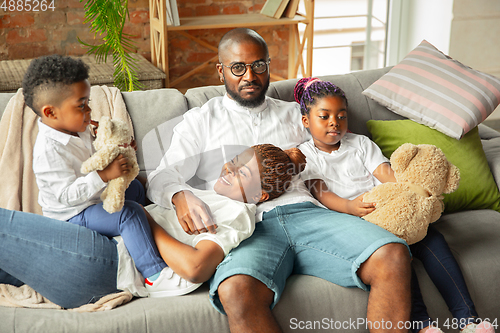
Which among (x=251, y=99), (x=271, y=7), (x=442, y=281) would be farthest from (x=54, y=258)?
(x=271, y=7)

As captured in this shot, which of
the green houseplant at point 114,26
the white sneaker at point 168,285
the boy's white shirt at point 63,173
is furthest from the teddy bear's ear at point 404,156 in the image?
the green houseplant at point 114,26

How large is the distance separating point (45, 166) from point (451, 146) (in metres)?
1.46

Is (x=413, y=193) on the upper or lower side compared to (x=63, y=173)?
lower

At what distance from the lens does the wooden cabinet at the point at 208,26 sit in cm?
303

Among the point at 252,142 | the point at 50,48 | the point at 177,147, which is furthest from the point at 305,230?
the point at 50,48

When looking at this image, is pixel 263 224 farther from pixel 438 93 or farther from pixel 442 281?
pixel 438 93

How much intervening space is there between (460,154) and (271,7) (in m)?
1.98

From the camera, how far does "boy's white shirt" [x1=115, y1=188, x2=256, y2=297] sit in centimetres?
126

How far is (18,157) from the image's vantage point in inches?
58.1

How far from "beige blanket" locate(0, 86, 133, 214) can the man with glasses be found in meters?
0.39

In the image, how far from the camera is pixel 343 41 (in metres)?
3.92

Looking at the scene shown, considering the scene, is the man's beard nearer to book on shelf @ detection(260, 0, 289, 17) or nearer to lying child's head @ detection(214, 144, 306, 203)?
lying child's head @ detection(214, 144, 306, 203)

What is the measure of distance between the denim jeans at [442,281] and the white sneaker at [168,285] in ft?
2.14

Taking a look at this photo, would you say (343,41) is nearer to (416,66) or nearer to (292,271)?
(416,66)
